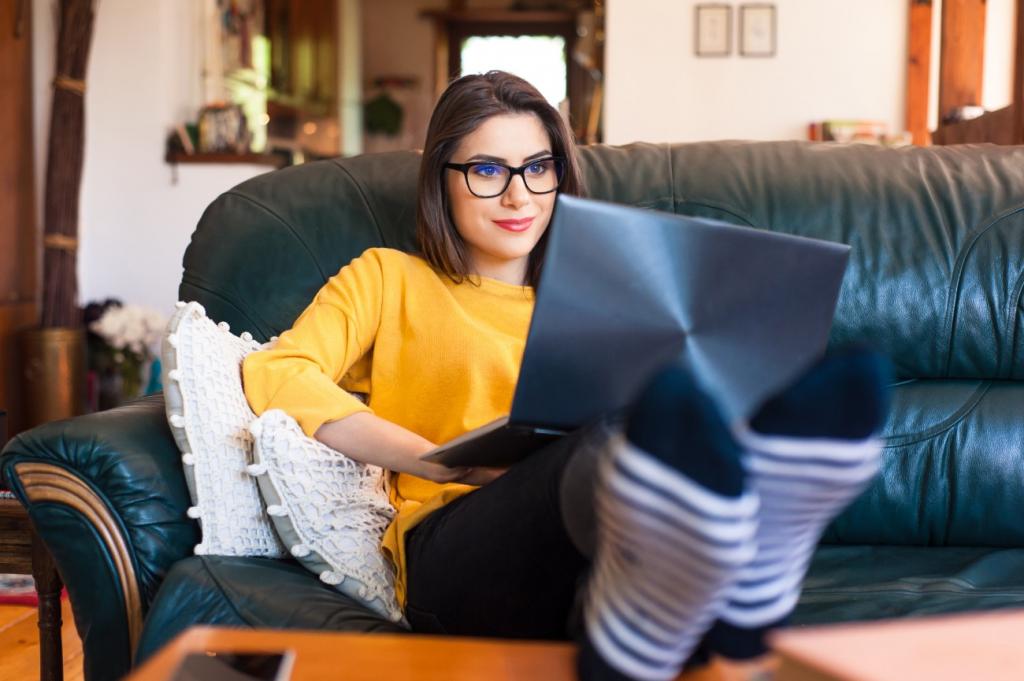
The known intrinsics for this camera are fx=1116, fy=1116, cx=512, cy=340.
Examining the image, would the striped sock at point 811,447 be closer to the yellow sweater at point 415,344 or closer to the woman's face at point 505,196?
the yellow sweater at point 415,344

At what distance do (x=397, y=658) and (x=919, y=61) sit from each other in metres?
4.62

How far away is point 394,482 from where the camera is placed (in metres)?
1.62

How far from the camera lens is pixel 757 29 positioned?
496 cm

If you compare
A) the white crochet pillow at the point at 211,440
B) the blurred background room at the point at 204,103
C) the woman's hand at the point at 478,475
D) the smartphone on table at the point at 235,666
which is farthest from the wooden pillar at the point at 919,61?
the smartphone on table at the point at 235,666

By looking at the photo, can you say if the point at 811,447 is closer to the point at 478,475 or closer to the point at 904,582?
the point at 478,475

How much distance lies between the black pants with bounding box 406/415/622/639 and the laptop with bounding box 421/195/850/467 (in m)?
0.07

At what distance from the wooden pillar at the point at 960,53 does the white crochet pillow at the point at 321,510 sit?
3.76m

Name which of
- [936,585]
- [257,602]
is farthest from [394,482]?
[936,585]

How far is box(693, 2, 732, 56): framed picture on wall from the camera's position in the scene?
4957mm

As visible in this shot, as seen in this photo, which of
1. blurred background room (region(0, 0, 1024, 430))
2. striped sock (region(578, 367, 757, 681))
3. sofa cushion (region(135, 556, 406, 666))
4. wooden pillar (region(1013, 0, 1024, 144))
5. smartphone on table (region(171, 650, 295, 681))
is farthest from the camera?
blurred background room (region(0, 0, 1024, 430))

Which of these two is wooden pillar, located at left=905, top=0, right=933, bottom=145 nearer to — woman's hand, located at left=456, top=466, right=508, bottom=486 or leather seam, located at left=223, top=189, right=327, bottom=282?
leather seam, located at left=223, top=189, right=327, bottom=282

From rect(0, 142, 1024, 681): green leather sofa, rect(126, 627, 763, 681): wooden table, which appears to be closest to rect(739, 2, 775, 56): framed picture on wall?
rect(0, 142, 1024, 681): green leather sofa

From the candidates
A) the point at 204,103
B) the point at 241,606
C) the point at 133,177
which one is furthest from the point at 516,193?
the point at 204,103

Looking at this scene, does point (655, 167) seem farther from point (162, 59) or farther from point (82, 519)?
point (162, 59)
